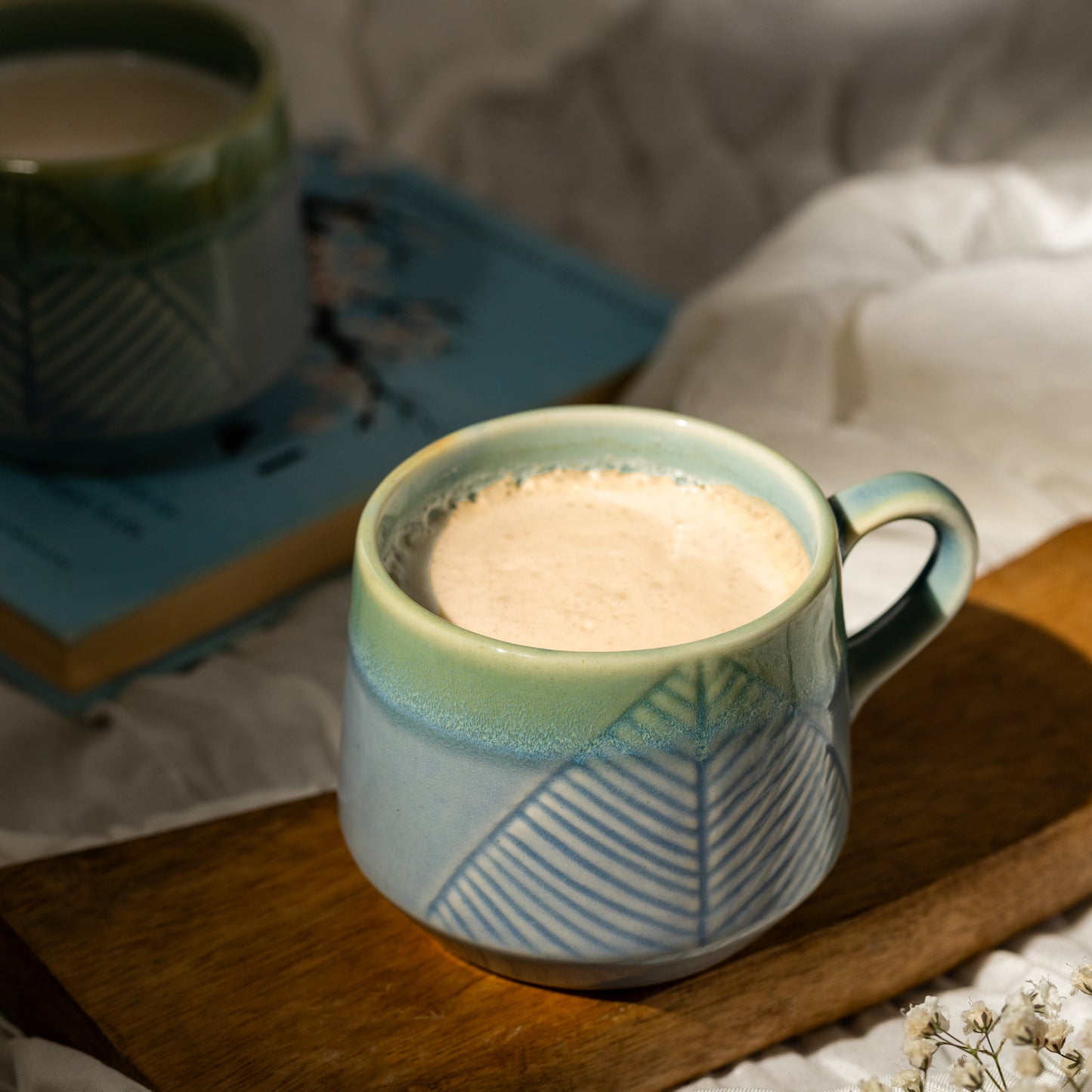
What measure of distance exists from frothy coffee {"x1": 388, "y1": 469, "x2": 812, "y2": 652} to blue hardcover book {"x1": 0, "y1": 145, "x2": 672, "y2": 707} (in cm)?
29

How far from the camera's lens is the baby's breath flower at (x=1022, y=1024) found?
40 cm

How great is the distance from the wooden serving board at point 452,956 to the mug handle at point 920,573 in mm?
90

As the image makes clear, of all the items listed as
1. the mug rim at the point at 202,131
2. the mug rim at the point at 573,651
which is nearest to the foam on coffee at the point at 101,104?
the mug rim at the point at 202,131

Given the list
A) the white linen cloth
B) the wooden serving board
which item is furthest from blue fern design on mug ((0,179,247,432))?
the wooden serving board

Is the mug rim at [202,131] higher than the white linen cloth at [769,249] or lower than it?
higher

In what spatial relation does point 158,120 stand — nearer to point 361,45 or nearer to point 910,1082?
point 361,45

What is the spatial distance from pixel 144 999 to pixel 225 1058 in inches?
1.7

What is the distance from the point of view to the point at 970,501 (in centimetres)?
84

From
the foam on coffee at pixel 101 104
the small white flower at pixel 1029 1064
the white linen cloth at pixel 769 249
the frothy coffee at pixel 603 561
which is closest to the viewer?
the small white flower at pixel 1029 1064

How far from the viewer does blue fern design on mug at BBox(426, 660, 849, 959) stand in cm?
44

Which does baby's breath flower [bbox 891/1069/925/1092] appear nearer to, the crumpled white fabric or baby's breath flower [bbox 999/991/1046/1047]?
baby's breath flower [bbox 999/991/1046/1047]

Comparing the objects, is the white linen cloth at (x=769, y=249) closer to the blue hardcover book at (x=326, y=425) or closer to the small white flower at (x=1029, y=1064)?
the blue hardcover book at (x=326, y=425)

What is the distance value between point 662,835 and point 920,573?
0.51ft

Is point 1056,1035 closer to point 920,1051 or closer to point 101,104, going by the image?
point 920,1051
